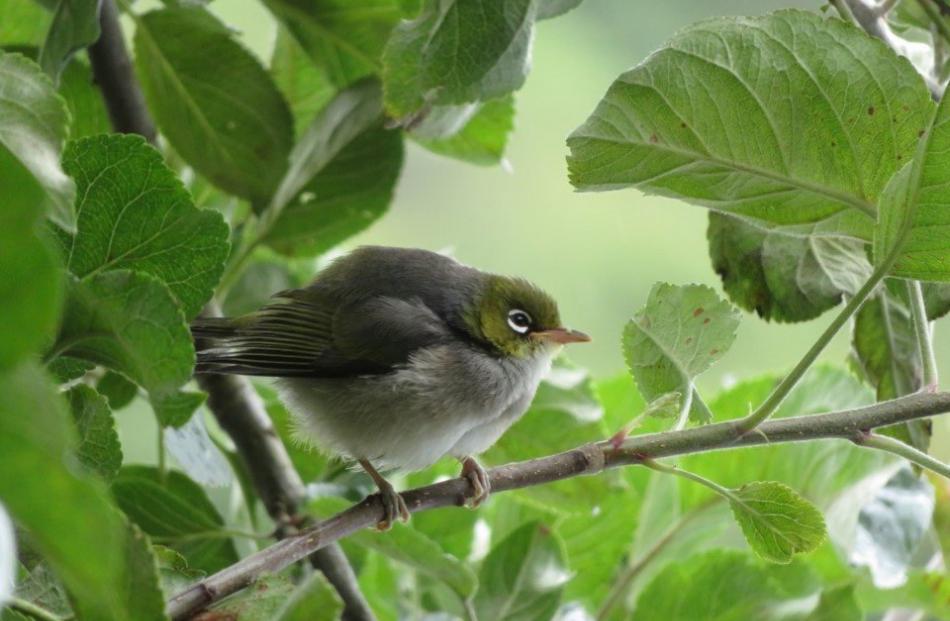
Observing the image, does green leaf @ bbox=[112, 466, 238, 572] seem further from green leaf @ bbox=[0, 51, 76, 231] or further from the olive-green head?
the olive-green head

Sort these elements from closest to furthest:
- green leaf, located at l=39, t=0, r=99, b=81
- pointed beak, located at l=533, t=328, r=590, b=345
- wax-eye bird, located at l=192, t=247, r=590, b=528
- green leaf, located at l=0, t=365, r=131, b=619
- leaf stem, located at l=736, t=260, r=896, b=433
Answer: green leaf, located at l=0, t=365, r=131, b=619 → leaf stem, located at l=736, t=260, r=896, b=433 → green leaf, located at l=39, t=0, r=99, b=81 → wax-eye bird, located at l=192, t=247, r=590, b=528 → pointed beak, located at l=533, t=328, r=590, b=345

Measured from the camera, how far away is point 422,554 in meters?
0.96

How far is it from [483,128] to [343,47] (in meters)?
0.18

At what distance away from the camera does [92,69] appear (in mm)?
1129

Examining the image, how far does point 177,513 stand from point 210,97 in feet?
1.49

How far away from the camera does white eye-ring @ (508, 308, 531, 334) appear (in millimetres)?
1629

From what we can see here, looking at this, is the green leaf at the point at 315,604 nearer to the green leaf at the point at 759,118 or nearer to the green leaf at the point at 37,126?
the green leaf at the point at 37,126

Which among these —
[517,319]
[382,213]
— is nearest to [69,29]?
[382,213]

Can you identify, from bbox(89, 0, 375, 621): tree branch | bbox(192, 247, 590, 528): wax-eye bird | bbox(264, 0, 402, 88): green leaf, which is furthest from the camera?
bbox(192, 247, 590, 528): wax-eye bird

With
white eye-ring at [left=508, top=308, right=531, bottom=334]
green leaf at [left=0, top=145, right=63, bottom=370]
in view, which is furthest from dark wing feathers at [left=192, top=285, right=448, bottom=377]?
green leaf at [left=0, top=145, right=63, bottom=370]

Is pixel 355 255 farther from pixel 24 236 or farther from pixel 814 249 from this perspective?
pixel 24 236

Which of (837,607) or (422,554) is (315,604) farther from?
(837,607)

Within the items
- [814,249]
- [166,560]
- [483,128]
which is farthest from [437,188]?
[166,560]

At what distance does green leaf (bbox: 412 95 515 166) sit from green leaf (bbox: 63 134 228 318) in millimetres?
540
